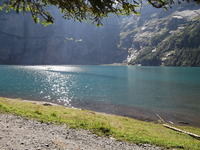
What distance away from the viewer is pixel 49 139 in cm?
1092

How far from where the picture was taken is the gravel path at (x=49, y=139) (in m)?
9.77

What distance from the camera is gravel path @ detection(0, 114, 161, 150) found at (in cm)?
977

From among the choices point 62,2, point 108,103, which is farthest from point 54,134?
point 108,103

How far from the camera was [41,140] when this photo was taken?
34.6 feet

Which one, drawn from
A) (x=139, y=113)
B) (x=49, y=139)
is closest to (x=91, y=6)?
(x=49, y=139)

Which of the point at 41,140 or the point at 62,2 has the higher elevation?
the point at 62,2

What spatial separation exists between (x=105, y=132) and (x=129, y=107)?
31.1 metres

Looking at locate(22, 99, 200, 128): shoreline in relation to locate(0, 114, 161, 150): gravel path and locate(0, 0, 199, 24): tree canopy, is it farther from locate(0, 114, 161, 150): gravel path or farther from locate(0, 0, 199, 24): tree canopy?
locate(0, 0, 199, 24): tree canopy

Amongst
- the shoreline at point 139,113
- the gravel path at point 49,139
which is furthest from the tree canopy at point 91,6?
the shoreline at point 139,113

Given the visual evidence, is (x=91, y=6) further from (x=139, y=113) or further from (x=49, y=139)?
(x=139, y=113)

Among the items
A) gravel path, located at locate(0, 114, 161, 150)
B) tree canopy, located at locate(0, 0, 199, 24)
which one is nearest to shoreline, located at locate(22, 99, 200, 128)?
gravel path, located at locate(0, 114, 161, 150)

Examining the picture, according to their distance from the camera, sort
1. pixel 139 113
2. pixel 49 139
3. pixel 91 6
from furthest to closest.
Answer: pixel 139 113 → pixel 49 139 → pixel 91 6

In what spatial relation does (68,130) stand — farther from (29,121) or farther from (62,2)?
(62,2)

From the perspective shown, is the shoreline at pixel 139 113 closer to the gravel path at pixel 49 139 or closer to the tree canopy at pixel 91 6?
the gravel path at pixel 49 139
